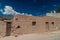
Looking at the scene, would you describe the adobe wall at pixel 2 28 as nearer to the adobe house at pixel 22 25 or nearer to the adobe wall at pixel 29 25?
the adobe house at pixel 22 25

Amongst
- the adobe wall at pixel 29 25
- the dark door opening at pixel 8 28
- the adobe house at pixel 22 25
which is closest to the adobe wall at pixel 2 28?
the adobe house at pixel 22 25

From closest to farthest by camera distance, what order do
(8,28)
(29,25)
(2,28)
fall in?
(2,28), (8,28), (29,25)

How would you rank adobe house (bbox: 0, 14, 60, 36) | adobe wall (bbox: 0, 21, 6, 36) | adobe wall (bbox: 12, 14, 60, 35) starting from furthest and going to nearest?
adobe wall (bbox: 12, 14, 60, 35) < adobe house (bbox: 0, 14, 60, 36) < adobe wall (bbox: 0, 21, 6, 36)

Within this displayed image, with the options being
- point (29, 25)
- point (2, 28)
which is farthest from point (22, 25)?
point (2, 28)

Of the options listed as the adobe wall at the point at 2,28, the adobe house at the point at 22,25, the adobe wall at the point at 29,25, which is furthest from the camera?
the adobe wall at the point at 29,25

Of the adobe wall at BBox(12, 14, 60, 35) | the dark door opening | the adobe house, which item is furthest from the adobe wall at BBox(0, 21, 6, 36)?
the adobe wall at BBox(12, 14, 60, 35)

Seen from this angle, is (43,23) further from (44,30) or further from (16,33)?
(16,33)

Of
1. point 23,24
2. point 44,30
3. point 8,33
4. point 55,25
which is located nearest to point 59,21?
point 55,25

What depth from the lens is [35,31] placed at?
27.2 m

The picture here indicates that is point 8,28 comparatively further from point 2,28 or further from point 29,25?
point 29,25

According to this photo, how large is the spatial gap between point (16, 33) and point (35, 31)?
4.04 metres

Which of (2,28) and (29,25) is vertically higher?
(29,25)

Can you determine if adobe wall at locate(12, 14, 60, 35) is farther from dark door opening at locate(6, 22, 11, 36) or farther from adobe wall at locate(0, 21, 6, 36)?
adobe wall at locate(0, 21, 6, 36)

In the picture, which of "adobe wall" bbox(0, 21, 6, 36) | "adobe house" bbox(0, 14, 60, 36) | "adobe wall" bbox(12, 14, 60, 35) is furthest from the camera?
"adobe wall" bbox(12, 14, 60, 35)
